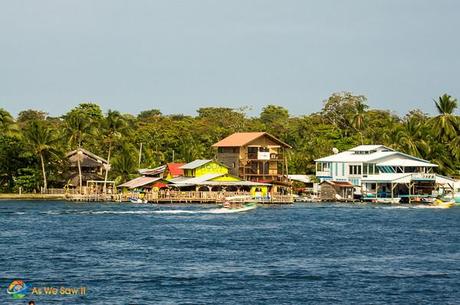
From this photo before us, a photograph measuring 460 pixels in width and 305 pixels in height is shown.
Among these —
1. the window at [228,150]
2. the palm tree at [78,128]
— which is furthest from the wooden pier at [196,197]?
the palm tree at [78,128]

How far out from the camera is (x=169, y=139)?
5369 inches

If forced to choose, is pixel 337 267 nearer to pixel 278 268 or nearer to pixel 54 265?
pixel 278 268

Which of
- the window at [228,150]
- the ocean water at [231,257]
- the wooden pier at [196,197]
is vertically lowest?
the ocean water at [231,257]

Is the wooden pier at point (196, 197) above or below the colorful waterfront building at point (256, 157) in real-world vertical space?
below

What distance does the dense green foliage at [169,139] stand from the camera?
117688 millimetres

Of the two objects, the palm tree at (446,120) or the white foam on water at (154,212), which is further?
the palm tree at (446,120)

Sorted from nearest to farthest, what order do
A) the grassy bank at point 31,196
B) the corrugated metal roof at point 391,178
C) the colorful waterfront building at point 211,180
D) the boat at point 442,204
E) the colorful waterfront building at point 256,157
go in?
the boat at point 442,204, the colorful waterfront building at point 211,180, the corrugated metal roof at point 391,178, the grassy bank at point 31,196, the colorful waterfront building at point 256,157

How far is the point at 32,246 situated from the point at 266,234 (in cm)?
1893

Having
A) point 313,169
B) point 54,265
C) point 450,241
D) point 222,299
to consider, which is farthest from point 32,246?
point 313,169

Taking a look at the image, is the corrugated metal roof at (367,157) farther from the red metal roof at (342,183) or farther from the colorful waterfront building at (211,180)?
the colorful waterfront building at (211,180)

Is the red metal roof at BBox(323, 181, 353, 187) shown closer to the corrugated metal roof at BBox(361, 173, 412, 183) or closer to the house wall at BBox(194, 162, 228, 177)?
the corrugated metal roof at BBox(361, 173, 412, 183)

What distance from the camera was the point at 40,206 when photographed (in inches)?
3989

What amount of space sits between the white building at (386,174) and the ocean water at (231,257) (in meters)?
24.5

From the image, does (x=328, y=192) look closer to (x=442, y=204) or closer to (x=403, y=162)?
(x=403, y=162)
